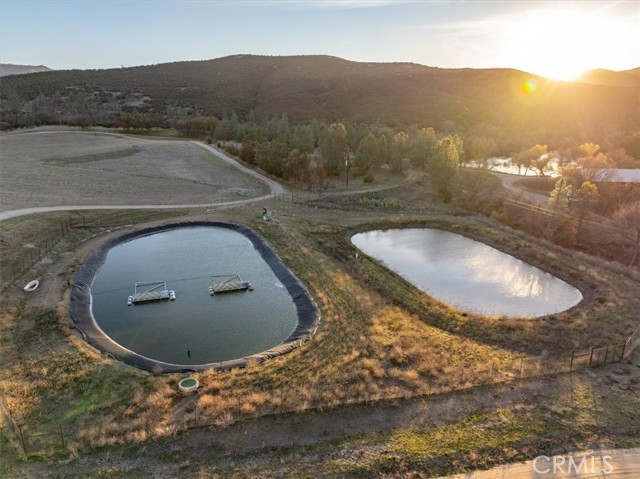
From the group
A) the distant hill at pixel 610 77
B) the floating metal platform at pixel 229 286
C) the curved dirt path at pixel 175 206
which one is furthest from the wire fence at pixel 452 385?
the distant hill at pixel 610 77

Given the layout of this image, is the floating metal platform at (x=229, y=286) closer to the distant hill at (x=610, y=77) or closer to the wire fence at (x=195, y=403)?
A: the wire fence at (x=195, y=403)

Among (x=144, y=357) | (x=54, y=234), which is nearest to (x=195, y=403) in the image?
(x=144, y=357)

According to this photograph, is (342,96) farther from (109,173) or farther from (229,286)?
(229,286)

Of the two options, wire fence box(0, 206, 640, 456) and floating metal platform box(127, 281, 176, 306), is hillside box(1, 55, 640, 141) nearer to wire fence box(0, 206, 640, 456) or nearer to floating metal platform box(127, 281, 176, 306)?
wire fence box(0, 206, 640, 456)

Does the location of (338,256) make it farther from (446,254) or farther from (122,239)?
(122,239)

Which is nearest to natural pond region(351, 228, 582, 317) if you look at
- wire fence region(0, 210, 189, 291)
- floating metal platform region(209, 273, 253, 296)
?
floating metal platform region(209, 273, 253, 296)
